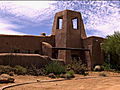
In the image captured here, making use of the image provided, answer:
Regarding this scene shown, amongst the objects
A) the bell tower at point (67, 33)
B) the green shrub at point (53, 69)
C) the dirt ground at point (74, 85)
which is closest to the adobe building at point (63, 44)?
the bell tower at point (67, 33)

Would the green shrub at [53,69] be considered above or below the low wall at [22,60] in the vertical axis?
below

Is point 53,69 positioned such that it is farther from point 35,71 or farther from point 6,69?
point 6,69

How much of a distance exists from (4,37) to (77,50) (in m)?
10.6

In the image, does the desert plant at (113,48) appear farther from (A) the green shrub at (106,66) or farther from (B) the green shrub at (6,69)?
(B) the green shrub at (6,69)

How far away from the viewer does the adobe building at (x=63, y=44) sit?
88.6ft

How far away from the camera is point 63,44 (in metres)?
29.2

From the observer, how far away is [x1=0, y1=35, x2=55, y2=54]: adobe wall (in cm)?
2664

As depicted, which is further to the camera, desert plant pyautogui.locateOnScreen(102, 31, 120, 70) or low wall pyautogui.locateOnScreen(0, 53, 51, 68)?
desert plant pyautogui.locateOnScreen(102, 31, 120, 70)

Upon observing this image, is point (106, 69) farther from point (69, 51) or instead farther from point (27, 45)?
point (27, 45)

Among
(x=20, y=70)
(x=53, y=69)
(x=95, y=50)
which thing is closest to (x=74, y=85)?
(x=53, y=69)

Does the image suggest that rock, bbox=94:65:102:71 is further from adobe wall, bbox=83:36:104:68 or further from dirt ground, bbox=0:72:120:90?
dirt ground, bbox=0:72:120:90

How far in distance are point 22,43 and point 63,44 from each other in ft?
19.2

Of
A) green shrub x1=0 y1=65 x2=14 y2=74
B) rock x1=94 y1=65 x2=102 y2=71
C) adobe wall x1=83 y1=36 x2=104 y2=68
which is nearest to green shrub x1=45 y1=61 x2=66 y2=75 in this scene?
green shrub x1=0 y1=65 x2=14 y2=74

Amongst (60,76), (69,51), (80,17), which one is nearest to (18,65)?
(60,76)
